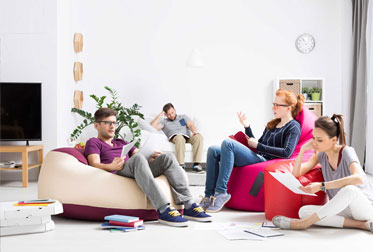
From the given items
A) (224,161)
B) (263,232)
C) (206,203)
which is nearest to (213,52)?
(224,161)

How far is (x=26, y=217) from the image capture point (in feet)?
9.32

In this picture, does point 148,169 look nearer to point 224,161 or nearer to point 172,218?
point 172,218

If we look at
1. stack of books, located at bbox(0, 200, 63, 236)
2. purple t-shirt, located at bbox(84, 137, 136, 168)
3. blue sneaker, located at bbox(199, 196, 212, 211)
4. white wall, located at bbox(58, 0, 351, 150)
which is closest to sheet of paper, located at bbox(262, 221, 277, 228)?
blue sneaker, located at bbox(199, 196, 212, 211)

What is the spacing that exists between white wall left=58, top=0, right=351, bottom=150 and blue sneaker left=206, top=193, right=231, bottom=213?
3434 millimetres

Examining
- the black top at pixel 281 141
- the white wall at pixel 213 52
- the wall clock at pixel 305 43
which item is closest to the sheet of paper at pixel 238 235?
the black top at pixel 281 141

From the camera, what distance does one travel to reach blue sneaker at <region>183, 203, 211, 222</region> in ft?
10.6

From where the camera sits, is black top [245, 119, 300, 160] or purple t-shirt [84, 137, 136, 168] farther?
black top [245, 119, 300, 160]

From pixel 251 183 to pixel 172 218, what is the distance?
861 millimetres

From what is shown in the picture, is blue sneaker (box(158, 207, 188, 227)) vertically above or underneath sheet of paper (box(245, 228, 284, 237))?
above

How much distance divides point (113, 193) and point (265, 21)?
190 inches

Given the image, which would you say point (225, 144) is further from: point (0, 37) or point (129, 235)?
point (0, 37)

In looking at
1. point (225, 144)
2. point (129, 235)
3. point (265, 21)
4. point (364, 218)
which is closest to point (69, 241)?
point (129, 235)

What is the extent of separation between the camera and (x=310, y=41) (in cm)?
714

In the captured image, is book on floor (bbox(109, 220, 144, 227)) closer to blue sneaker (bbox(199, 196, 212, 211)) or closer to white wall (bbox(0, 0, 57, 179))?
blue sneaker (bbox(199, 196, 212, 211))
